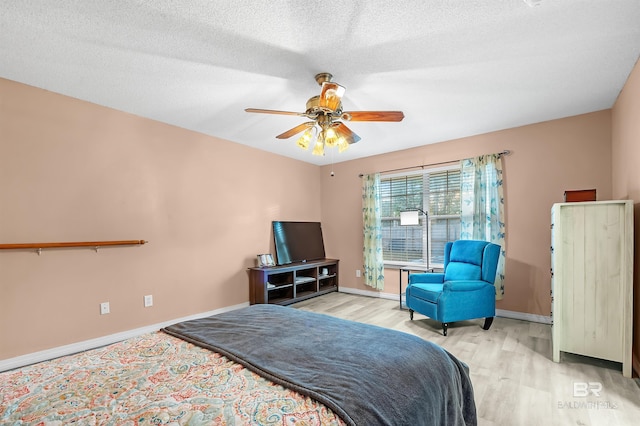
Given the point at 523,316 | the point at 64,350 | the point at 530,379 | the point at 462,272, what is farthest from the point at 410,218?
the point at 64,350

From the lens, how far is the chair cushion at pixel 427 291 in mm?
3366

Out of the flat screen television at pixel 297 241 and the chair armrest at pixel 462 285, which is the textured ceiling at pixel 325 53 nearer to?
the chair armrest at pixel 462 285

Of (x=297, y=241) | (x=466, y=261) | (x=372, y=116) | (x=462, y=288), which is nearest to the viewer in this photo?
(x=372, y=116)

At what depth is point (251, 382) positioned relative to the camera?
47.3 inches

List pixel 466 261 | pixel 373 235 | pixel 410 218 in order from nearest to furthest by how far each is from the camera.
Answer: pixel 466 261 → pixel 410 218 → pixel 373 235

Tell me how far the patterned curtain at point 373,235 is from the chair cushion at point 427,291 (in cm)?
130

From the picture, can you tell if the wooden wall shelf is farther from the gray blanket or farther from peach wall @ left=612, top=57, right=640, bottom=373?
peach wall @ left=612, top=57, right=640, bottom=373

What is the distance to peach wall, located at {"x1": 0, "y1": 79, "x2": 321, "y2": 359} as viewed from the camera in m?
2.61

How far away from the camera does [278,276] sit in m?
4.82

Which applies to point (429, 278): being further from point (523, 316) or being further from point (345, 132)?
point (345, 132)

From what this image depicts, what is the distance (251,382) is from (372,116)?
6.76 feet

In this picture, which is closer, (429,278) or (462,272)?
(462,272)

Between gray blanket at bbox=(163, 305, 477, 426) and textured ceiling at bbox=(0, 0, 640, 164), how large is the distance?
A: 1.90m

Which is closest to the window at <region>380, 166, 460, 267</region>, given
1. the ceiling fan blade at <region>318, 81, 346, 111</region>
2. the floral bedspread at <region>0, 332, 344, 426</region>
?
the ceiling fan blade at <region>318, 81, 346, 111</region>
